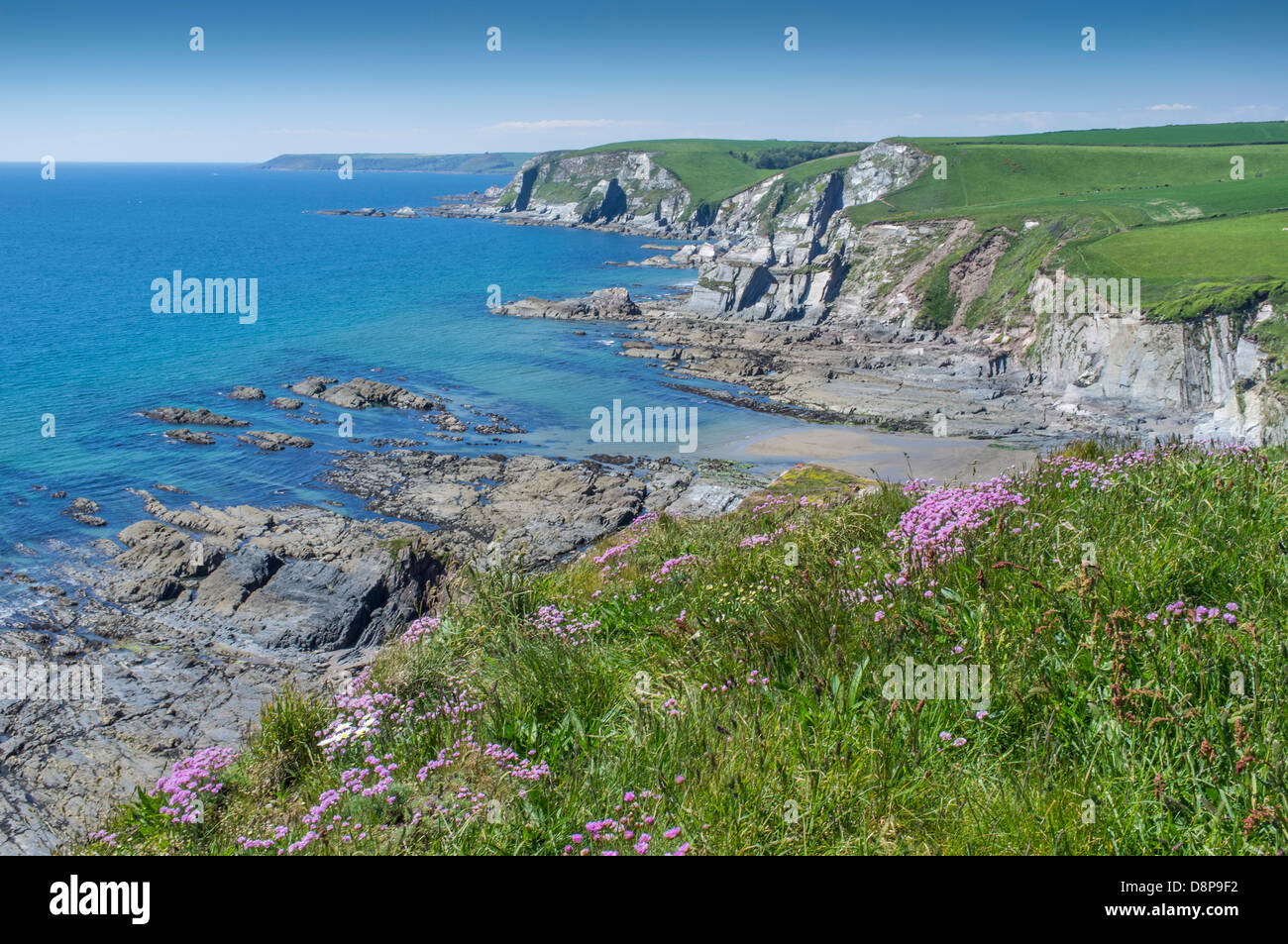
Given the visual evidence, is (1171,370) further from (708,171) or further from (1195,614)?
(708,171)

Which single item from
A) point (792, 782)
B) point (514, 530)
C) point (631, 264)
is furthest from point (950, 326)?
point (792, 782)

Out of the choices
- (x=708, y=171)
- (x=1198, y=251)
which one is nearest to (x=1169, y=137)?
(x=708, y=171)

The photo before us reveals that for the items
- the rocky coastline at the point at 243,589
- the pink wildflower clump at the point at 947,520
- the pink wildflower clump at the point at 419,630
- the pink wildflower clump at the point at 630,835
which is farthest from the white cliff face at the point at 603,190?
the pink wildflower clump at the point at 630,835

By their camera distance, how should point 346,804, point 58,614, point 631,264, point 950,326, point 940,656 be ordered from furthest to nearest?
point 631,264
point 950,326
point 58,614
point 940,656
point 346,804
